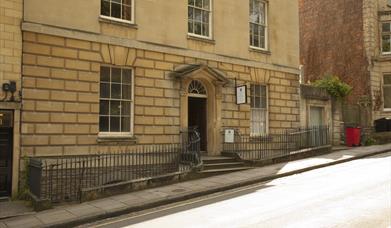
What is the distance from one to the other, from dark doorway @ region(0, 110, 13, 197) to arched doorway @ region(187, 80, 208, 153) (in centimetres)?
716

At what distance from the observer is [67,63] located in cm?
1446

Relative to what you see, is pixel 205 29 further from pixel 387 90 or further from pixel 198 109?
pixel 387 90

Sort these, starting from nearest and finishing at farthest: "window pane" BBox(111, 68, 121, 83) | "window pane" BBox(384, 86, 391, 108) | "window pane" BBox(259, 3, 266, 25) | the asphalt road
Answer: the asphalt road
"window pane" BBox(111, 68, 121, 83)
"window pane" BBox(259, 3, 266, 25)
"window pane" BBox(384, 86, 391, 108)

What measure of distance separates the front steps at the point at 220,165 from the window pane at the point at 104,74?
435 centimetres

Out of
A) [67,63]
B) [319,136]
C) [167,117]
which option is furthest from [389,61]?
[67,63]

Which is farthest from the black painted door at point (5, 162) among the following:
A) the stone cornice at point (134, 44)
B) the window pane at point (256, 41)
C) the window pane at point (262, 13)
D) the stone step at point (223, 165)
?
the window pane at point (262, 13)

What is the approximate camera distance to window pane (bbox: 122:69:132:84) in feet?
52.2

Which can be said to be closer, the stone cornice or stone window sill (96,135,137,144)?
the stone cornice

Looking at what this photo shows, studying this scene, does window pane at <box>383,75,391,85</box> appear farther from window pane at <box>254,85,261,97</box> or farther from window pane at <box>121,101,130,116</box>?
window pane at <box>121,101,130,116</box>

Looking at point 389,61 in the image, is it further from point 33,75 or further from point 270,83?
point 33,75

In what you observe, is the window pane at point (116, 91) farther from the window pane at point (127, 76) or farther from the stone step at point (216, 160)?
the stone step at point (216, 160)

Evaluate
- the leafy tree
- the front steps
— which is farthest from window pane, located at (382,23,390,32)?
the front steps

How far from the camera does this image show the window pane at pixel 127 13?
1605 centimetres

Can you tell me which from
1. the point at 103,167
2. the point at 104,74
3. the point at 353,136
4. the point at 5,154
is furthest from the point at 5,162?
the point at 353,136
